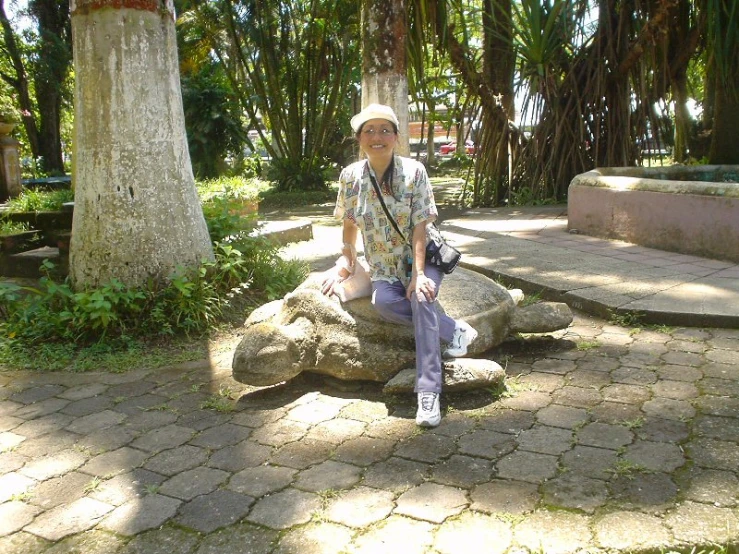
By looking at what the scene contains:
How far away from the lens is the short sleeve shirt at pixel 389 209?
3.59 m

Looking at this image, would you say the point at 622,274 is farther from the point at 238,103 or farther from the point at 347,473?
the point at 238,103

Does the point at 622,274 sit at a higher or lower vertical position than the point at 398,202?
lower

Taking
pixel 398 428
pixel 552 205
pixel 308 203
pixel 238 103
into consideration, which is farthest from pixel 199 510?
pixel 238 103

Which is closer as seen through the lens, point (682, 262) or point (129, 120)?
point (129, 120)

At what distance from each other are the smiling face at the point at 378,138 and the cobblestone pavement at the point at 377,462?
1178mm

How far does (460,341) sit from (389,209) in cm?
74

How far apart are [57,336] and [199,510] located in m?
2.51

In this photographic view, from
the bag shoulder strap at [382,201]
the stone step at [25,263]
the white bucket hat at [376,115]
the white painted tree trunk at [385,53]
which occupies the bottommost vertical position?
the stone step at [25,263]

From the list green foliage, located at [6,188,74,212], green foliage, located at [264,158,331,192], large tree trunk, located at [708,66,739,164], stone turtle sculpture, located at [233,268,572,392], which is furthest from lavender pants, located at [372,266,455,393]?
green foliage, located at [264,158,331,192]

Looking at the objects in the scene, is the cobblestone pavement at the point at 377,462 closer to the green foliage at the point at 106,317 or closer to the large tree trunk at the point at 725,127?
the green foliage at the point at 106,317

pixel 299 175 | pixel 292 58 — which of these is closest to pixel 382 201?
pixel 299 175

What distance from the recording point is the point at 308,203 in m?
15.5

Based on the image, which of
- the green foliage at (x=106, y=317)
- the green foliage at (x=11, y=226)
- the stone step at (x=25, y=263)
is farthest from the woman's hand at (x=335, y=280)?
the green foliage at (x=11, y=226)

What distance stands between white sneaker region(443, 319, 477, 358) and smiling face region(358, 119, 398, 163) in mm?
932
